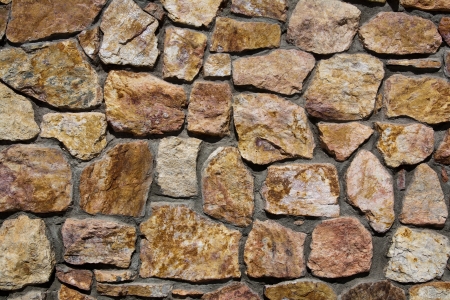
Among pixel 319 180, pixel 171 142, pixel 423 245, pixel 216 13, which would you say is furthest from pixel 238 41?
pixel 423 245

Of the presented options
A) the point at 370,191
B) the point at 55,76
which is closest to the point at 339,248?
the point at 370,191

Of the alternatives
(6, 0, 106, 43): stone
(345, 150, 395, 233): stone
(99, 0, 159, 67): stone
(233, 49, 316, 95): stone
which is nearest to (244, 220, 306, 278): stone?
(345, 150, 395, 233): stone

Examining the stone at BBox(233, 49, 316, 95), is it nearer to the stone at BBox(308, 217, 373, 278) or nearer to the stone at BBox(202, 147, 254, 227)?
the stone at BBox(202, 147, 254, 227)

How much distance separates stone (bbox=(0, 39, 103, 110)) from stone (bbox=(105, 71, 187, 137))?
0.18 feet

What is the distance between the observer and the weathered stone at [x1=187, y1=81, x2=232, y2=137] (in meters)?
1.52

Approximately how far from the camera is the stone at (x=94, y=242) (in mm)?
1498

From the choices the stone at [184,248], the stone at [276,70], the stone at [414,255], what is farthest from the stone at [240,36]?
the stone at [414,255]

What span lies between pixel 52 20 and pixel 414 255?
4.64ft

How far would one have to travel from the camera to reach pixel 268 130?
1.54 metres

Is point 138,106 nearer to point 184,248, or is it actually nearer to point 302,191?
point 184,248

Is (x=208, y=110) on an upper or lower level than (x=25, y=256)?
upper

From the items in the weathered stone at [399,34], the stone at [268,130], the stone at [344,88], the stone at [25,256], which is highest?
the weathered stone at [399,34]

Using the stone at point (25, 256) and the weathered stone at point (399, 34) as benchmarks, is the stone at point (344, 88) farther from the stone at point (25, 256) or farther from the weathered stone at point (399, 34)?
the stone at point (25, 256)

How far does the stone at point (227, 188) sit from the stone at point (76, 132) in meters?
0.37
